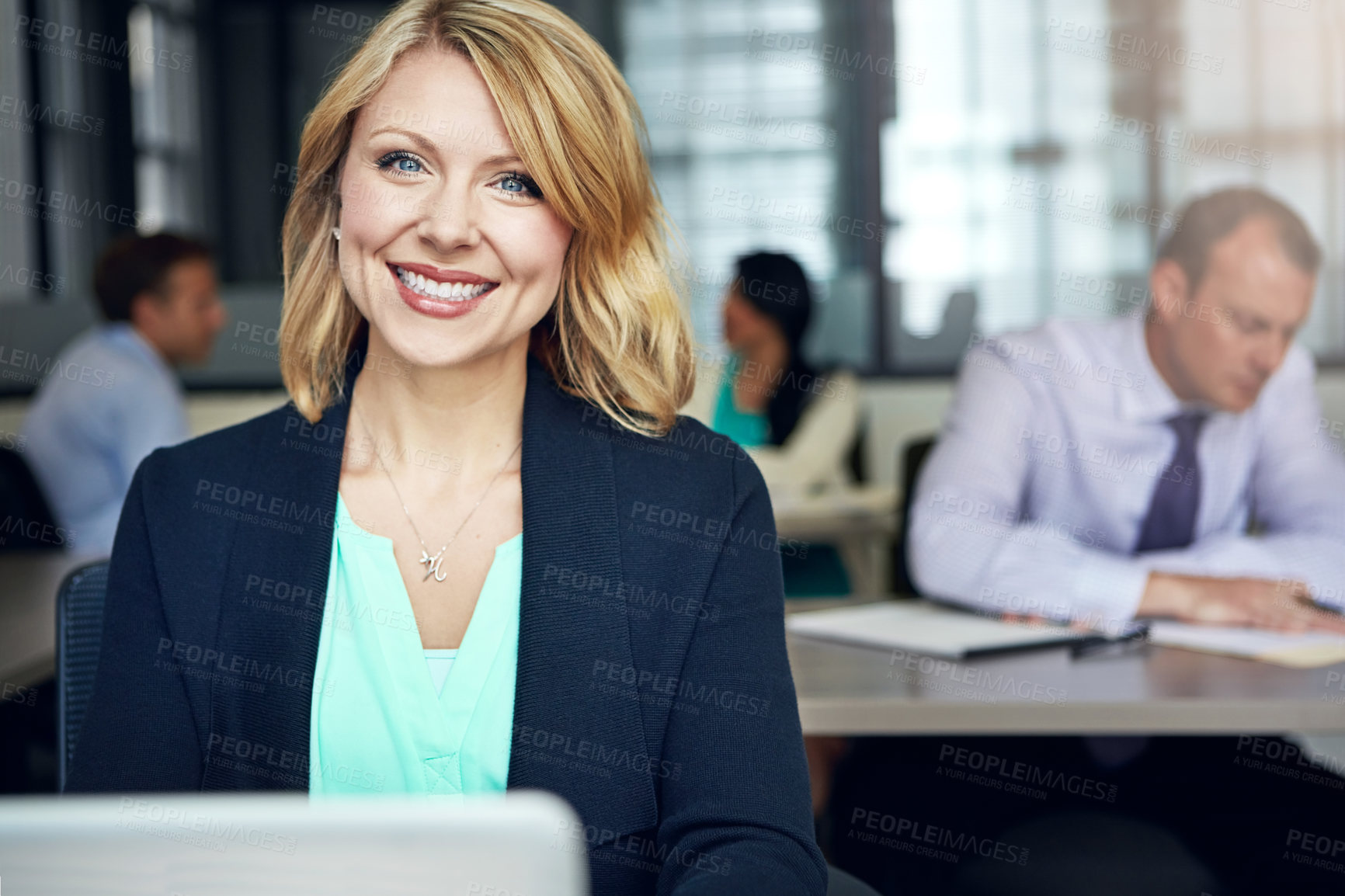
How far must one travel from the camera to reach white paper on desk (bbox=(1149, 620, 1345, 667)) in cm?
158

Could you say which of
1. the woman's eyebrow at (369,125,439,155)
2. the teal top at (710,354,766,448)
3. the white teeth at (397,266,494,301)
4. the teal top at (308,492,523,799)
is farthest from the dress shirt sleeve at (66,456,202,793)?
the teal top at (710,354,766,448)

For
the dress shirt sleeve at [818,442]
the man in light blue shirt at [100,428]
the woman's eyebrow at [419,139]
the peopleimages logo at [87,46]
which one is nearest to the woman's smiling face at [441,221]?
the woman's eyebrow at [419,139]

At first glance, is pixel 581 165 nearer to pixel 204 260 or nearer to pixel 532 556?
pixel 532 556

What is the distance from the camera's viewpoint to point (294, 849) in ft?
1.49

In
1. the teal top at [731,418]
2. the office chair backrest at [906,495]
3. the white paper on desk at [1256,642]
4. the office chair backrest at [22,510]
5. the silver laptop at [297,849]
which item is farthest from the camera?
the teal top at [731,418]

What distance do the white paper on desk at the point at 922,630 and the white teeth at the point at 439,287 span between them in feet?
Answer: 2.13

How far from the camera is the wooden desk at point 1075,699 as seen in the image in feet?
4.56

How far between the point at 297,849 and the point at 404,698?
2.27 feet

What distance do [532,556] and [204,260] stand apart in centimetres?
313

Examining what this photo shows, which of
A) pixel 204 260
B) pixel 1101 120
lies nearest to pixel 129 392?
pixel 204 260

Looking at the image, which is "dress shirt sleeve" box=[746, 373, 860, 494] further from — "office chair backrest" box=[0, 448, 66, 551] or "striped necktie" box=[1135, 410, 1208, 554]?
"office chair backrest" box=[0, 448, 66, 551]

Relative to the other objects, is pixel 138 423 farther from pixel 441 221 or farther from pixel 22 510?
pixel 441 221

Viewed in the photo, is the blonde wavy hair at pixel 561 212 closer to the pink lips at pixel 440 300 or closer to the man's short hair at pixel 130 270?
the pink lips at pixel 440 300

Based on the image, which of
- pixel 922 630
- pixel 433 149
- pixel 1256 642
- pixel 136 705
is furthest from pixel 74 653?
pixel 1256 642
